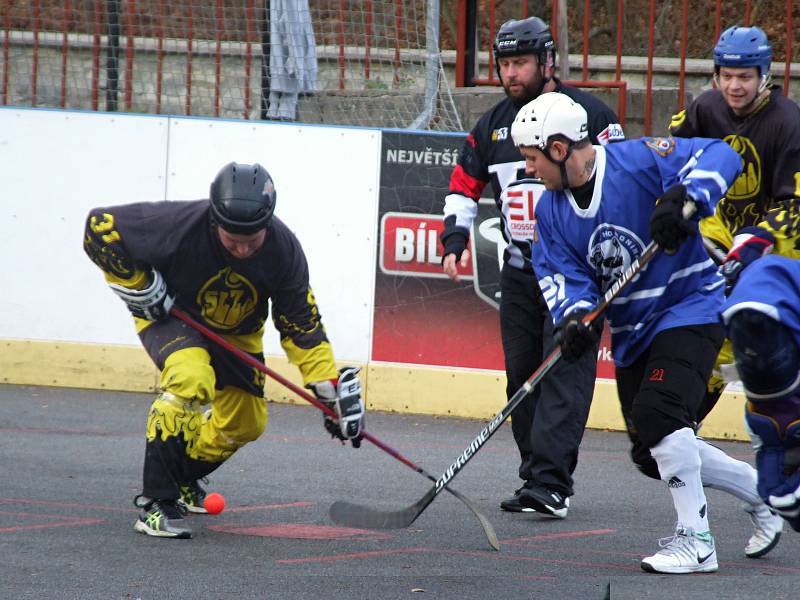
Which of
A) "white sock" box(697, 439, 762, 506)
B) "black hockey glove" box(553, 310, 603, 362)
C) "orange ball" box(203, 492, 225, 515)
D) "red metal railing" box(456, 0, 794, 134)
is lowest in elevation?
"orange ball" box(203, 492, 225, 515)

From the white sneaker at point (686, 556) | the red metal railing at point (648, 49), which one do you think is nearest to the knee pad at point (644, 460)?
the white sneaker at point (686, 556)

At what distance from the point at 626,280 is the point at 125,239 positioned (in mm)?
1880

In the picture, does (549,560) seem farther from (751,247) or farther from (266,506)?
(266,506)

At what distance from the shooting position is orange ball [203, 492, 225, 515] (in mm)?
5227

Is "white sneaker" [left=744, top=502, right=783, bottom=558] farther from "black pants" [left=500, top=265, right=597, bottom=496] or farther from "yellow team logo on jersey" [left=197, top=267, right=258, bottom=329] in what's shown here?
"yellow team logo on jersey" [left=197, top=267, right=258, bottom=329]

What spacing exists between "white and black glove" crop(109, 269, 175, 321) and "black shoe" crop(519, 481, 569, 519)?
163 centimetres

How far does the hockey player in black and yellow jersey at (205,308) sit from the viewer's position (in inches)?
189

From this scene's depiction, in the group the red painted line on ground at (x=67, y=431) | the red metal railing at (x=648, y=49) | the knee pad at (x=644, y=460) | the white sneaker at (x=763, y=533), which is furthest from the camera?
the red metal railing at (x=648, y=49)

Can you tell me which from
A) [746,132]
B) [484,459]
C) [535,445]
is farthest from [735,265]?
[484,459]

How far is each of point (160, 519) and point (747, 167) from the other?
2610mm

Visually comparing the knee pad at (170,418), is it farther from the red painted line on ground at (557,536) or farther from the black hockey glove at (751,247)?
the black hockey glove at (751,247)

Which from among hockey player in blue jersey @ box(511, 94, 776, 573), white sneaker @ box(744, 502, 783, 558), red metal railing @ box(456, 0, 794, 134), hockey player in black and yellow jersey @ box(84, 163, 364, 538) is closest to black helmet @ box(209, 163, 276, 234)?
hockey player in black and yellow jersey @ box(84, 163, 364, 538)

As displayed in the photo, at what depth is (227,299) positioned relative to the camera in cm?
508

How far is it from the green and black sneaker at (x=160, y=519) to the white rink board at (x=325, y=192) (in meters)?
3.20
